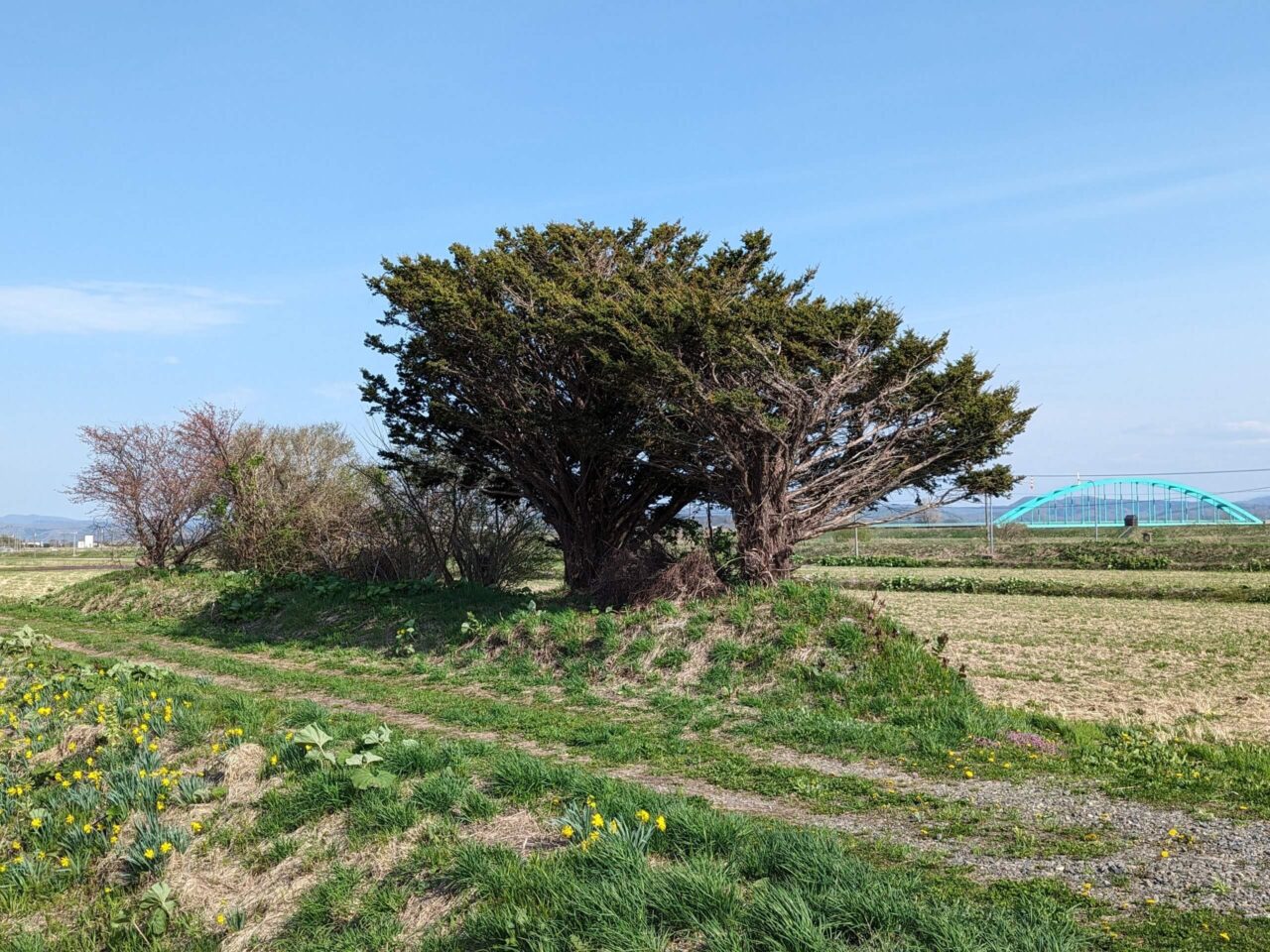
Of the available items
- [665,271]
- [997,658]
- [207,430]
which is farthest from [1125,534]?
[207,430]

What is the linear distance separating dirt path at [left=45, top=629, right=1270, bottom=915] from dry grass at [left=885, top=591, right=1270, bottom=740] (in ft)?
14.2

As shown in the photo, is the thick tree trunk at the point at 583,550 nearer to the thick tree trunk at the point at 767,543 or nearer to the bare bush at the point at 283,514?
the thick tree trunk at the point at 767,543

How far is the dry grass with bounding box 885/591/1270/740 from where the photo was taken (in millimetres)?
10711

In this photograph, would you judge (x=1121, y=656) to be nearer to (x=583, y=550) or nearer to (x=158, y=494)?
(x=583, y=550)

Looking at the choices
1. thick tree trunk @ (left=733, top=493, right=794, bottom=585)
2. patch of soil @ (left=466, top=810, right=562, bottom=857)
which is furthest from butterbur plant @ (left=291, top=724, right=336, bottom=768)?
thick tree trunk @ (left=733, top=493, right=794, bottom=585)

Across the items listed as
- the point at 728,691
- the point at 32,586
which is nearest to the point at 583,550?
the point at 728,691

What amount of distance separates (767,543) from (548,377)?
5502 millimetres

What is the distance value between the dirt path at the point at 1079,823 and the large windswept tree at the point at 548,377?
287 inches

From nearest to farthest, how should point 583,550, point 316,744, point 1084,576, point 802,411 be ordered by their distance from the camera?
point 316,744 → point 802,411 → point 583,550 → point 1084,576

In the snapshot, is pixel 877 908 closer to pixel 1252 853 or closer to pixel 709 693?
pixel 1252 853

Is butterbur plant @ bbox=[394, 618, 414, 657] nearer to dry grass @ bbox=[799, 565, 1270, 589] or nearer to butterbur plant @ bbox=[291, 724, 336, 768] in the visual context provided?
butterbur plant @ bbox=[291, 724, 336, 768]

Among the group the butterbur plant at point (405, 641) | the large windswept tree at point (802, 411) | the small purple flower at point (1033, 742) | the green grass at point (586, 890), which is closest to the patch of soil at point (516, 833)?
the green grass at point (586, 890)

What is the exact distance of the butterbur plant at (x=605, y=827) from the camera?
496cm

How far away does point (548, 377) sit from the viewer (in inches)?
642
